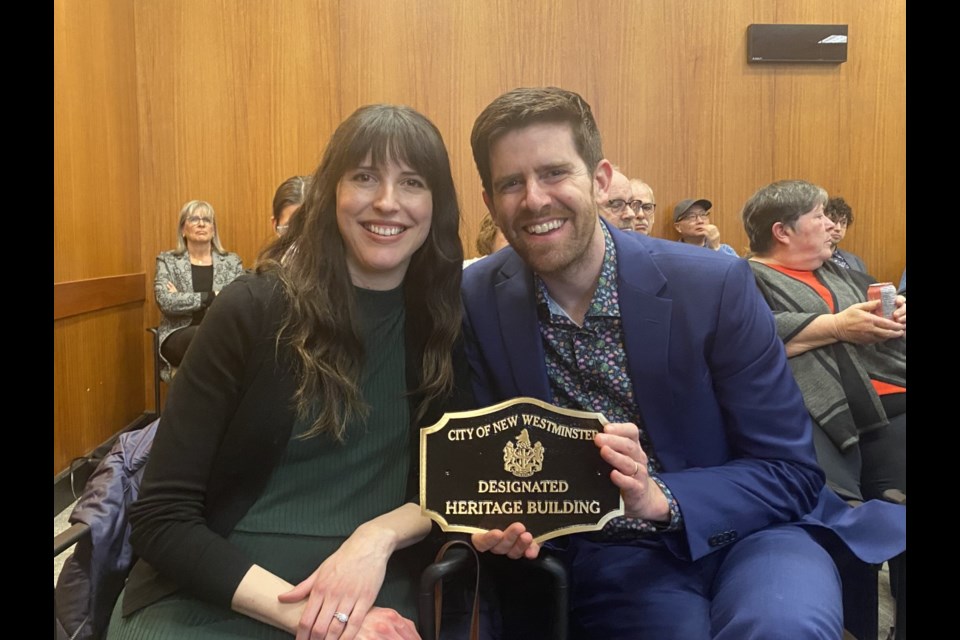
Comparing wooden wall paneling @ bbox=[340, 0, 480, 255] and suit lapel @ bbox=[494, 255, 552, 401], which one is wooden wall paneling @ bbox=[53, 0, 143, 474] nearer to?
wooden wall paneling @ bbox=[340, 0, 480, 255]

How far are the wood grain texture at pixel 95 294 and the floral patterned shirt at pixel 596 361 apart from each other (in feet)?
8.01

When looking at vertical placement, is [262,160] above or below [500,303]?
above

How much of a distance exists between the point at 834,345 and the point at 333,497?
1.29 m

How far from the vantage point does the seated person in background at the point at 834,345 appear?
1.61 metres

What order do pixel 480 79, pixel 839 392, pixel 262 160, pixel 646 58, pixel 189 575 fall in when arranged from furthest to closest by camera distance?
pixel 646 58, pixel 480 79, pixel 262 160, pixel 839 392, pixel 189 575

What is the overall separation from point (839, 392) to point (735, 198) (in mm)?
1866

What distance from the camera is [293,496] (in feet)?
3.34

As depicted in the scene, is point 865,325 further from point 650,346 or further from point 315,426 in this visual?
point 315,426

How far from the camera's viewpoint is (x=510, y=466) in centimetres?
84

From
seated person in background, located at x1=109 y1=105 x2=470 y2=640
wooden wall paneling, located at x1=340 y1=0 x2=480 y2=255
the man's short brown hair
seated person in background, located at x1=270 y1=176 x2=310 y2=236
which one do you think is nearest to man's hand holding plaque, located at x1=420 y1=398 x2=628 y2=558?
seated person in background, located at x1=109 y1=105 x2=470 y2=640

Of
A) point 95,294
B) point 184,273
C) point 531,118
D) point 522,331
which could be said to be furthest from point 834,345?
point 95,294

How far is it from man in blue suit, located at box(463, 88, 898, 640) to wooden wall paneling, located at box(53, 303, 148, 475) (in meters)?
2.29

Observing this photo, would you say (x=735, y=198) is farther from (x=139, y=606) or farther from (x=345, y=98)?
(x=139, y=606)
